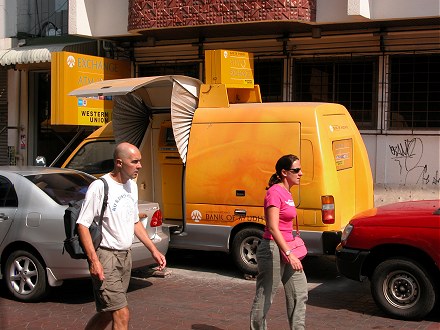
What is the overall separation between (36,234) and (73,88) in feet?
19.6

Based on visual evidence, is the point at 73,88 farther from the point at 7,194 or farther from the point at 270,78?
the point at 7,194

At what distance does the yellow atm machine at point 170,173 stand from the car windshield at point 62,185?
1.76 m

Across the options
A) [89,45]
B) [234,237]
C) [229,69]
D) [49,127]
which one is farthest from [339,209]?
[49,127]

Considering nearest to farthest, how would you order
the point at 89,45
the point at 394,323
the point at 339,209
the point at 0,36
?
the point at 394,323 < the point at 339,209 < the point at 89,45 < the point at 0,36

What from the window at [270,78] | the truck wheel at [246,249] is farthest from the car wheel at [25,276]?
the window at [270,78]

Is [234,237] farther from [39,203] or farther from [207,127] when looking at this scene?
[39,203]

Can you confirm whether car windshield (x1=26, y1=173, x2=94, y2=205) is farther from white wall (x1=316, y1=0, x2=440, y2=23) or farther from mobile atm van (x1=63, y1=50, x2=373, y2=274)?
white wall (x1=316, y1=0, x2=440, y2=23)

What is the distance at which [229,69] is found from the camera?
10.9 metres

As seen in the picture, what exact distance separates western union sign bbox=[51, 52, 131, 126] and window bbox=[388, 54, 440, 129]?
18.4 ft

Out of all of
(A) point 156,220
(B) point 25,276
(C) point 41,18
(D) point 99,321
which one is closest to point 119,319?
(D) point 99,321

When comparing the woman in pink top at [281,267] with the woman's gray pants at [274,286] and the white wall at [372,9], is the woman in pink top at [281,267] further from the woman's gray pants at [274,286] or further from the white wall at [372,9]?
the white wall at [372,9]

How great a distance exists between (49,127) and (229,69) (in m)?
7.06

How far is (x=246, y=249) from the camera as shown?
29.6ft

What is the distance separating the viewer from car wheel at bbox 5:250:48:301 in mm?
A: 7629
